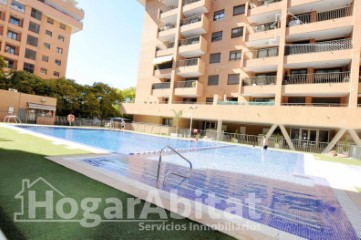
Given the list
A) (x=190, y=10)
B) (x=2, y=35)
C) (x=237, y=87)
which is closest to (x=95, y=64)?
(x=2, y=35)

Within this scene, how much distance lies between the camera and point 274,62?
975 inches

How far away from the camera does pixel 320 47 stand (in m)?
23.0

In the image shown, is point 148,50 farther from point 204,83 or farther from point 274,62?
point 274,62

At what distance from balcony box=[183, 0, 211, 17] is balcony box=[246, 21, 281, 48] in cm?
809

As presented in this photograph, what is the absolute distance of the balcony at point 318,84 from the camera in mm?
21141

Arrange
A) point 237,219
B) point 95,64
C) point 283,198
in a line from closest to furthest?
1. point 237,219
2. point 283,198
3. point 95,64

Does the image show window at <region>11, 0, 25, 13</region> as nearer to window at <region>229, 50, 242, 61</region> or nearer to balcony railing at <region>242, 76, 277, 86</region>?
window at <region>229, 50, 242, 61</region>

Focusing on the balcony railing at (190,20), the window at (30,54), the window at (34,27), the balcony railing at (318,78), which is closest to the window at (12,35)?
the window at (30,54)

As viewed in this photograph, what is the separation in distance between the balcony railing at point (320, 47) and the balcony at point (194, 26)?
38.9 feet

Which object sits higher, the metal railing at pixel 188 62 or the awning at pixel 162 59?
the awning at pixel 162 59

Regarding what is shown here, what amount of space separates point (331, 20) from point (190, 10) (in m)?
17.8

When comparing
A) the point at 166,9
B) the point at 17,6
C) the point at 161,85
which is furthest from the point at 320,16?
the point at 17,6

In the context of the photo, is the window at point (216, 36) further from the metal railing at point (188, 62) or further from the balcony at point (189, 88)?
the balcony at point (189, 88)

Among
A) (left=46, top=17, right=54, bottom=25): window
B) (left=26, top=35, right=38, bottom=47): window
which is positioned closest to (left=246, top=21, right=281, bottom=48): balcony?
(left=26, top=35, right=38, bottom=47): window
